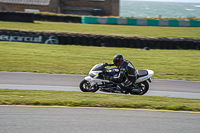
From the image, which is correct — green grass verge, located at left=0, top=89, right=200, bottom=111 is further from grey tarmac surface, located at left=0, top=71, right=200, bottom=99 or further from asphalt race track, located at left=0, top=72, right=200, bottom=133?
grey tarmac surface, located at left=0, top=71, right=200, bottom=99

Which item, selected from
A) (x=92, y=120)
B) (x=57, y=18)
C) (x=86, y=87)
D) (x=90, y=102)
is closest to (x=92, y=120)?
(x=92, y=120)

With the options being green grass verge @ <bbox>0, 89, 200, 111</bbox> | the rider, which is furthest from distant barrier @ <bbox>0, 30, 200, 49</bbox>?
green grass verge @ <bbox>0, 89, 200, 111</bbox>

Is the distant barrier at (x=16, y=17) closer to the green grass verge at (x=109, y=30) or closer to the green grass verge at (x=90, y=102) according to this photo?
the green grass verge at (x=109, y=30)

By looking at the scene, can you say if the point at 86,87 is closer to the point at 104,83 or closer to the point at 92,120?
the point at 104,83

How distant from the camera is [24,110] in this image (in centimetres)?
704

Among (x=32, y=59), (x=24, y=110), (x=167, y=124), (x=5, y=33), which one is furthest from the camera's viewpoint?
(x=5, y=33)

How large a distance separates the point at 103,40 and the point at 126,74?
12328 mm

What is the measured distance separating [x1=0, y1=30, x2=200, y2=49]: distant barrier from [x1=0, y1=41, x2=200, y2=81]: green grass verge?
734 millimetres

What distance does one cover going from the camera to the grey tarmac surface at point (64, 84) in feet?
35.1

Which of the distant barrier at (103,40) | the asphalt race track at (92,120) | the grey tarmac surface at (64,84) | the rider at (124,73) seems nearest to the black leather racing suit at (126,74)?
the rider at (124,73)

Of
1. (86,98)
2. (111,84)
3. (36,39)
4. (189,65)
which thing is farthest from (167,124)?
(36,39)

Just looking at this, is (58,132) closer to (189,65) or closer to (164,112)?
(164,112)

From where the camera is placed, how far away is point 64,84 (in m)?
11.6

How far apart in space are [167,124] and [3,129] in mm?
3471
